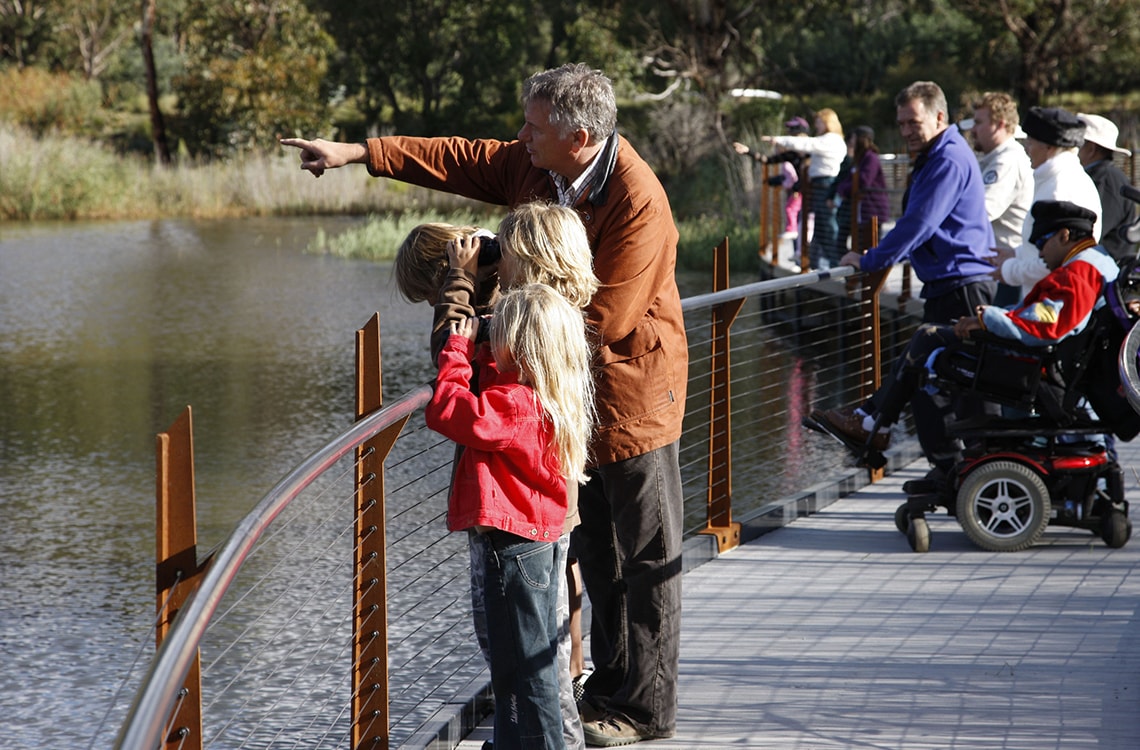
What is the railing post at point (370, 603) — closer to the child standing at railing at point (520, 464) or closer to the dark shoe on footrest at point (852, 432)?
the child standing at railing at point (520, 464)

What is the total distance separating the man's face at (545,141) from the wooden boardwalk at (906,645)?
1437 mm

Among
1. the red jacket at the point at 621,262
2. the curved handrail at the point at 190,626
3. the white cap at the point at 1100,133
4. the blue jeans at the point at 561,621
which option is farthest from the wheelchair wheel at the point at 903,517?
the curved handrail at the point at 190,626

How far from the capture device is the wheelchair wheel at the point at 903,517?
554 centimetres

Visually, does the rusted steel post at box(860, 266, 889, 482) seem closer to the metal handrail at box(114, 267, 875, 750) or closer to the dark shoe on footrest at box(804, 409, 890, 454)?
the dark shoe on footrest at box(804, 409, 890, 454)

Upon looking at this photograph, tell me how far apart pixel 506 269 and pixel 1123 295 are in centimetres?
289

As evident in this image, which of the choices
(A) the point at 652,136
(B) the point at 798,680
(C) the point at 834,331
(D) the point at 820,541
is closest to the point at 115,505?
(D) the point at 820,541

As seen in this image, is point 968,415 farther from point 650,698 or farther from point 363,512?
point 363,512

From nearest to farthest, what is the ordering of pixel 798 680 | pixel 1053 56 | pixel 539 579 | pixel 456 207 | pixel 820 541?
1. pixel 539 579
2. pixel 798 680
3. pixel 820 541
4. pixel 456 207
5. pixel 1053 56

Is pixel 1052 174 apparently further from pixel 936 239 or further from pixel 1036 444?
pixel 1036 444

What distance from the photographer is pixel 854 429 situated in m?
5.98

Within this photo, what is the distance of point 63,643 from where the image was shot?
6.09 m

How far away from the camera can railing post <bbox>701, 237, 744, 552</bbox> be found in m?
5.55

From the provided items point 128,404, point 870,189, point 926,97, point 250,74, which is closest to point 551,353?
point 926,97

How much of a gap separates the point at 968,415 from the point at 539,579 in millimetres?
3217
